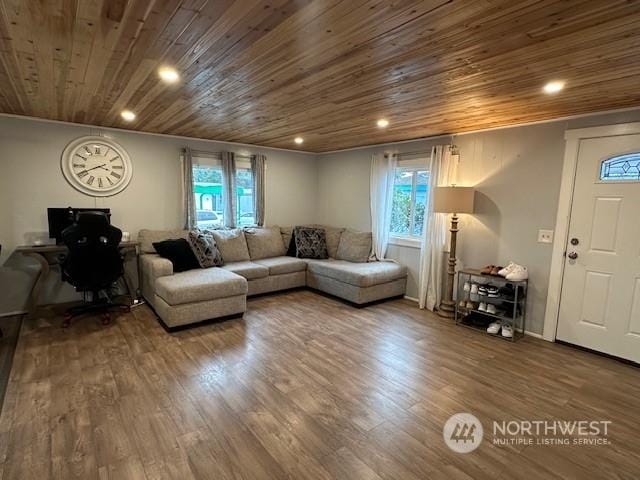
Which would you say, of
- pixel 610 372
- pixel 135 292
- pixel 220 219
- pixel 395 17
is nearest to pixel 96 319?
pixel 135 292

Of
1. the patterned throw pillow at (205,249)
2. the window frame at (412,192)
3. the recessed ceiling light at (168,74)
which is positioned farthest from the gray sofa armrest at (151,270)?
the window frame at (412,192)

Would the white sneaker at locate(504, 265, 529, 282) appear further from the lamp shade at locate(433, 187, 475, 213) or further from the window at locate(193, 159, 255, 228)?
the window at locate(193, 159, 255, 228)

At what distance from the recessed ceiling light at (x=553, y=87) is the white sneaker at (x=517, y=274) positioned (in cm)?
180

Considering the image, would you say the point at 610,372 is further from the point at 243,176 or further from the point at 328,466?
the point at 243,176

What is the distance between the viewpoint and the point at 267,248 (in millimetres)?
5379

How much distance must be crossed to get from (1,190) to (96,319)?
1.77m

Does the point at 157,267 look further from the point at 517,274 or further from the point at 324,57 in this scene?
the point at 517,274

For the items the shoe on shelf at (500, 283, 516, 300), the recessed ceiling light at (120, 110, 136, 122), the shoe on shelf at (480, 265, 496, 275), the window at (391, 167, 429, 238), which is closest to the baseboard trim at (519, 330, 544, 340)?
the shoe on shelf at (500, 283, 516, 300)

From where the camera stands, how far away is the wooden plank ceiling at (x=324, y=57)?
4.78 ft

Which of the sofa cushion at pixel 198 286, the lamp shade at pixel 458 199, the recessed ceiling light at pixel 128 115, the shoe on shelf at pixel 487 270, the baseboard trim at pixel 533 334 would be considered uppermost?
the recessed ceiling light at pixel 128 115

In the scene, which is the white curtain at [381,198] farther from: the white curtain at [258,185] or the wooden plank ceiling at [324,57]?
the white curtain at [258,185]

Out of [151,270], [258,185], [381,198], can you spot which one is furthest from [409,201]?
[151,270]

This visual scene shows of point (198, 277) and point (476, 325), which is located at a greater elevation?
point (198, 277)

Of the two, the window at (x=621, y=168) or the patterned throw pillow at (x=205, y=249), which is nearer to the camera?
the window at (x=621, y=168)
